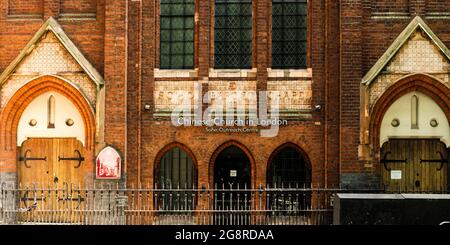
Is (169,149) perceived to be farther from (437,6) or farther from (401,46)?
(437,6)

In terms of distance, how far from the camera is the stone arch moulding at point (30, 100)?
15406 millimetres

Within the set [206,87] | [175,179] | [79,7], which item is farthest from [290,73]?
[79,7]

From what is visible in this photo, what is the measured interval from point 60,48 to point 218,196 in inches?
237

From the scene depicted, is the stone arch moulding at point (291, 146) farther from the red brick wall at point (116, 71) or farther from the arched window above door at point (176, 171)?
the red brick wall at point (116, 71)

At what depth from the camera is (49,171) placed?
15.8m

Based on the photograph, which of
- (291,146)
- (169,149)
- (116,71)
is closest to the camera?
(116,71)

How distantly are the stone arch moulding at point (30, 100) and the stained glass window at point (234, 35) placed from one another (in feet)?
12.7

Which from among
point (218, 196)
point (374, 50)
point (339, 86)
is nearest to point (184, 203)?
point (218, 196)

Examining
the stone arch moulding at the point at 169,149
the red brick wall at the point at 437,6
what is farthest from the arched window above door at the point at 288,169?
the red brick wall at the point at 437,6

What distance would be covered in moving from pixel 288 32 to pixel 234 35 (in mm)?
1508

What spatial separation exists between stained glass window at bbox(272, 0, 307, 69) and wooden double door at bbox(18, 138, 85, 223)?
20.2ft

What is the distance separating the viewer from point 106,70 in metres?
15.3

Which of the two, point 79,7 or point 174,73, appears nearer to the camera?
point 174,73

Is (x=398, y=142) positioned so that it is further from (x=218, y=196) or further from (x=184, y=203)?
(x=184, y=203)
